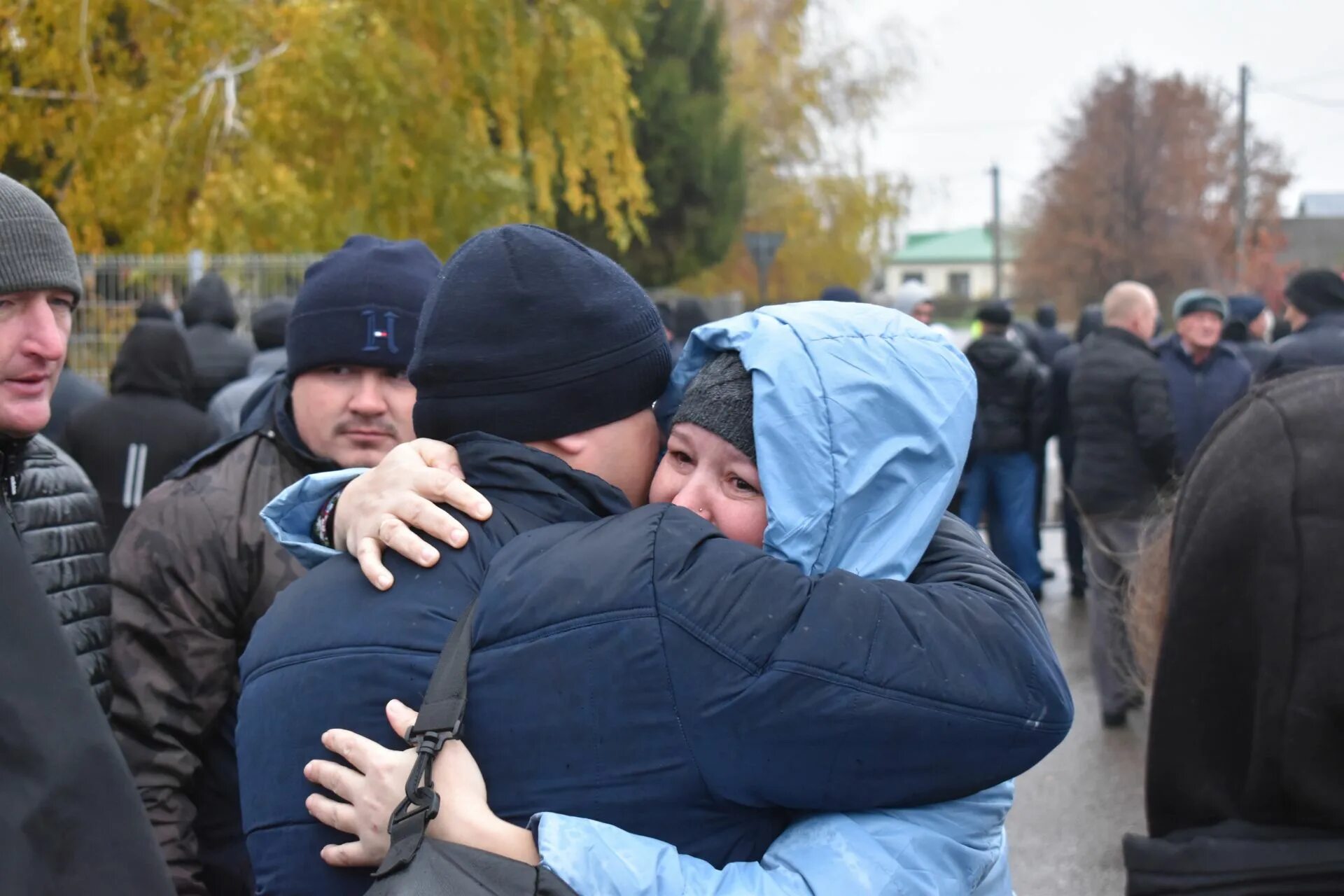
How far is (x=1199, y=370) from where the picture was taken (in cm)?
845

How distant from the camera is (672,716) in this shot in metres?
1.44

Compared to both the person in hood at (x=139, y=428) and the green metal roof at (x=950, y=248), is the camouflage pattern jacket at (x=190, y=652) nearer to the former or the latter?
the person in hood at (x=139, y=428)

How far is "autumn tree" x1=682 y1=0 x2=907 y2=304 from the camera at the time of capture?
31.2 m

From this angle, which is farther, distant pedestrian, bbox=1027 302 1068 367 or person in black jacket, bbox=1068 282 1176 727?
distant pedestrian, bbox=1027 302 1068 367

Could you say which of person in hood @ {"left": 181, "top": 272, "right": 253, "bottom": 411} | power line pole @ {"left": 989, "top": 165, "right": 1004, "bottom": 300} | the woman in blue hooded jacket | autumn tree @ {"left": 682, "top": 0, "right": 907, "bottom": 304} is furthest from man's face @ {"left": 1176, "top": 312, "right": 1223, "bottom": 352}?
power line pole @ {"left": 989, "top": 165, "right": 1004, "bottom": 300}

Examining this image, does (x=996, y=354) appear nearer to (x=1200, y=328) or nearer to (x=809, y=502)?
(x=1200, y=328)

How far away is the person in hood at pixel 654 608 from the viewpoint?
56.7 inches

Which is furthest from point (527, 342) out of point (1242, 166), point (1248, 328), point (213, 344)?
point (1242, 166)

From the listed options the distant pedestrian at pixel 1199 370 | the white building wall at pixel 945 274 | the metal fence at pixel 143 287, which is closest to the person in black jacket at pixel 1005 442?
the distant pedestrian at pixel 1199 370

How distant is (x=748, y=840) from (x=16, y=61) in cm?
1277

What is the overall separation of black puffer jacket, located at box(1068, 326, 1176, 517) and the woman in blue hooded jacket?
5.99 meters

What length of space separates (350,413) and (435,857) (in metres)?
1.73

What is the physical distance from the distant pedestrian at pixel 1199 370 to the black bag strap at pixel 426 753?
23.9ft

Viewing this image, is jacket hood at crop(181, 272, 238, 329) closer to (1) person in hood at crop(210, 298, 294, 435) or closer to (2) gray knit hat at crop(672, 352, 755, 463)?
(1) person in hood at crop(210, 298, 294, 435)
